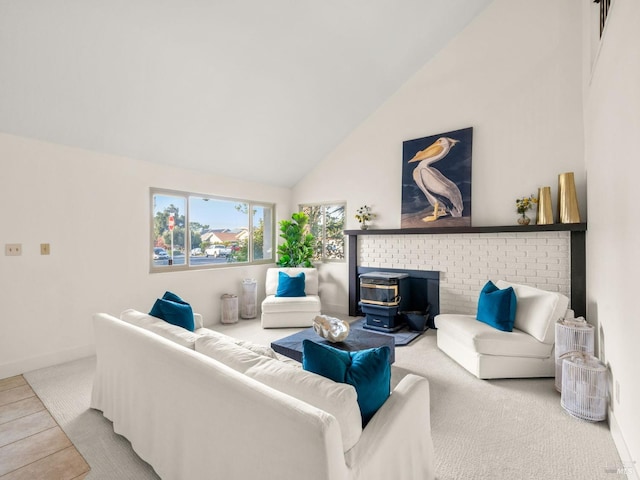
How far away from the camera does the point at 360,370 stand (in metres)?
1.36

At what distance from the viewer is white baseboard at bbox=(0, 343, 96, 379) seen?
9.72 feet

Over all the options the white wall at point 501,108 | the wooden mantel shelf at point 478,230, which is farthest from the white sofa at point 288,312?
the white wall at point 501,108

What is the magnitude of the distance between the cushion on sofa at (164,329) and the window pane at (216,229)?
2329 millimetres

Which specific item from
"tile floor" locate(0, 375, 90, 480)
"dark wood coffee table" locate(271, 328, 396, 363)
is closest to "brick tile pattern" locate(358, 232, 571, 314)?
"dark wood coffee table" locate(271, 328, 396, 363)

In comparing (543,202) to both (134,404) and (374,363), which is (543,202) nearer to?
(374,363)

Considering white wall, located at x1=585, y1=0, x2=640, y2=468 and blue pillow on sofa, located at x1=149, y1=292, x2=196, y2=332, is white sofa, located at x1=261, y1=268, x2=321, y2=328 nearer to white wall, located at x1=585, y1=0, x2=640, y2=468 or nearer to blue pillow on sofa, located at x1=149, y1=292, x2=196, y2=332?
blue pillow on sofa, located at x1=149, y1=292, x2=196, y2=332

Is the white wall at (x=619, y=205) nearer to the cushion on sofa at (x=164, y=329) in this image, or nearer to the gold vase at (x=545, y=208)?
the gold vase at (x=545, y=208)

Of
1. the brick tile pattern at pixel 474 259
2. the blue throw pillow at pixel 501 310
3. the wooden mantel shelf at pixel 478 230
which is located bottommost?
the blue throw pillow at pixel 501 310

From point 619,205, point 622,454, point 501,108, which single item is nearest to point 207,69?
point 501,108

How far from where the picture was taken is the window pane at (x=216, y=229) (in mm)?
4684

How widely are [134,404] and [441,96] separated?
488 cm

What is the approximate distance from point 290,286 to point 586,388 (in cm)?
353

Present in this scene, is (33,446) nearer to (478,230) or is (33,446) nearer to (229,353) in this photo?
(229,353)

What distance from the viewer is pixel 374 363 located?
54.3 inches
